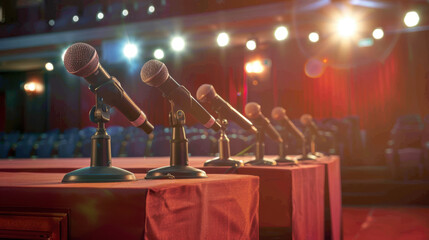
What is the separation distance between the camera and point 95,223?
75 cm

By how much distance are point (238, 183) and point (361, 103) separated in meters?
10.3

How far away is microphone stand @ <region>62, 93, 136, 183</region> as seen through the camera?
94 centimetres

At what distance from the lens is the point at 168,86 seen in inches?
43.9

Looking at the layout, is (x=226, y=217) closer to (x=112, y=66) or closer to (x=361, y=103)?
(x=361, y=103)

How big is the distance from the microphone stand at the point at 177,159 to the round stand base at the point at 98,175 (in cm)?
11

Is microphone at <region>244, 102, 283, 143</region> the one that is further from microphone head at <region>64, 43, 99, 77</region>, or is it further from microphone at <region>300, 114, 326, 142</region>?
microphone head at <region>64, 43, 99, 77</region>

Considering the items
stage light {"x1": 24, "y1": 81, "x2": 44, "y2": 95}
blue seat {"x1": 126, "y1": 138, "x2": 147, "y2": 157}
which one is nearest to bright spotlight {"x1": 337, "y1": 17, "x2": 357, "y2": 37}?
blue seat {"x1": 126, "y1": 138, "x2": 147, "y2": 157}

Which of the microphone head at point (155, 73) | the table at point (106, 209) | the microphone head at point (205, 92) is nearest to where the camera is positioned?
the table at point (106, 209)

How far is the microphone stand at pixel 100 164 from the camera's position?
0.94 metres

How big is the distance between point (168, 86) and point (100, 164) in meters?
0.26

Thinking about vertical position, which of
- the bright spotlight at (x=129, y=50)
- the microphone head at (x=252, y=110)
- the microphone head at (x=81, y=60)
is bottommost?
the microphone head at (x=252, y=110)

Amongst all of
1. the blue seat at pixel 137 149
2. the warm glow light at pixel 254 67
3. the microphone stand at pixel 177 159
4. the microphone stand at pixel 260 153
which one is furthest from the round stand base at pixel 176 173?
the warm glow light at pixel 254 67

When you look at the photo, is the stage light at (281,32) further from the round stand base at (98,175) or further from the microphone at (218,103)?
the round stand base at (98,175)

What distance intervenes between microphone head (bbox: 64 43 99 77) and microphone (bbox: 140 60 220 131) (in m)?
0.15
